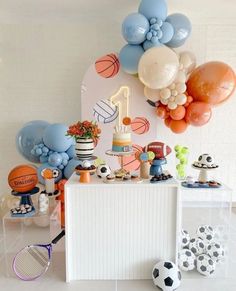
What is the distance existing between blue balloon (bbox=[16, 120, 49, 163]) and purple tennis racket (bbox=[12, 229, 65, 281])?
104 cm

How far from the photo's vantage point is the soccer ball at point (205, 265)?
2037 mm

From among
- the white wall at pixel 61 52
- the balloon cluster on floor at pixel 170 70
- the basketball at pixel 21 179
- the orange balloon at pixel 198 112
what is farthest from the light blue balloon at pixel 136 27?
the basketball at pixel 21 179

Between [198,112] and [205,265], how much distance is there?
132 cm

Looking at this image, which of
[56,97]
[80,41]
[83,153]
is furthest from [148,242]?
[80,41]

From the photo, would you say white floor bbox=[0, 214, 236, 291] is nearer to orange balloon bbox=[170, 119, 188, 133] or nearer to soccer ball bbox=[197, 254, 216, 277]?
soccer ball bbox=[197, 254, 216, 277]

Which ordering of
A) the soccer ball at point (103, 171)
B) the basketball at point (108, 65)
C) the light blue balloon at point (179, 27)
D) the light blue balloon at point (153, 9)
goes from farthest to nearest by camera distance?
the basketball at point (108, 65)
the light blue balloon at point (179, 27)
the light blue balloon at point (153, 9)
the soccer ball at point (103, 171)

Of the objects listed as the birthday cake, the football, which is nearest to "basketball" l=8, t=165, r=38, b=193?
the birthday cake

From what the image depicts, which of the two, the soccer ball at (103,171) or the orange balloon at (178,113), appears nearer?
the soccer ball at (103,171)

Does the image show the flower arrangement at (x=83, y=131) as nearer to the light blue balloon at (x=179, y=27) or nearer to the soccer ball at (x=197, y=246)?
the soccer ball at (x=197, y=246)

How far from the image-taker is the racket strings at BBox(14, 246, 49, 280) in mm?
2053

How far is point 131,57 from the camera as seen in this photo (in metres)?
2.71

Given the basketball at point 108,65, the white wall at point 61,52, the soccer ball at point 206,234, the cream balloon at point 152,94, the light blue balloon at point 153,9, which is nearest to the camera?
the soccer ball at point 206,234

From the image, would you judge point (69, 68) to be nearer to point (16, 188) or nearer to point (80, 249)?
point (16, 188)

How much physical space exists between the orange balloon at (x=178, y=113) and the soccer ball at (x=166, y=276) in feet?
4.50
